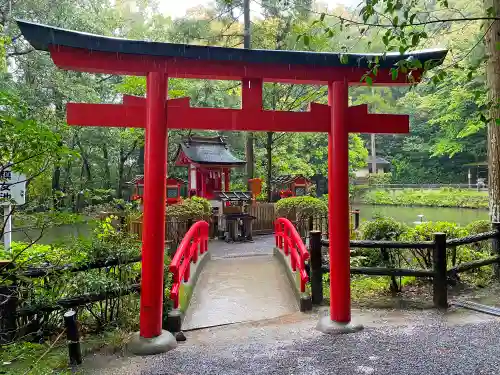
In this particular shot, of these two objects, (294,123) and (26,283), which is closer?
(26,283)

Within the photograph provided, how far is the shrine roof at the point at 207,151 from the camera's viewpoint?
669 inches

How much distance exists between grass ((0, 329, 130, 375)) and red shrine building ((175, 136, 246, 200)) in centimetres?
1249

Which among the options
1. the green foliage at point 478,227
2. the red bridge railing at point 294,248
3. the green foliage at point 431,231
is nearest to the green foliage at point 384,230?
the green foliage at point 431,231

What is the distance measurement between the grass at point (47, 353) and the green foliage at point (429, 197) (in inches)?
1149

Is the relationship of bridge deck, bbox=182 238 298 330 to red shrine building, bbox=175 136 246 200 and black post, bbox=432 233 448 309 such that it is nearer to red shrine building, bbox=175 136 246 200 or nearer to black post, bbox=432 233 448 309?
black post, bbox=432 233 448 309

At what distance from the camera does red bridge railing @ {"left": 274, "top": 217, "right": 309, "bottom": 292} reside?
221 inches

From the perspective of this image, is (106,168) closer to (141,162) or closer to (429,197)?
(141,162)

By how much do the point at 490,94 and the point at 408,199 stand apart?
27364 millimetres

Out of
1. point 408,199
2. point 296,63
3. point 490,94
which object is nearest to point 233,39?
point 490,94

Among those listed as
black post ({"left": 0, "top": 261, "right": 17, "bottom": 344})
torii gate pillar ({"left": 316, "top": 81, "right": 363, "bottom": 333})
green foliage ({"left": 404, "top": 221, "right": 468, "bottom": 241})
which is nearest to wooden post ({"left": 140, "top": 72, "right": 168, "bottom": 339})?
black post ({"left": 0, "top": 261, "right": 17, "bottom": 344})

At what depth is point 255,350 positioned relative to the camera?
4.06 m

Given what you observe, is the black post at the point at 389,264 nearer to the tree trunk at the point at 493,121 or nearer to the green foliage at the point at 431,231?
the green foliage at the point at 431,231

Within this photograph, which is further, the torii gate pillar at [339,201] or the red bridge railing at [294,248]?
the red bridge railing at [294,248]

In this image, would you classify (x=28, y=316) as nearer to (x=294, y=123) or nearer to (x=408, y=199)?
(x=294, y=123)
